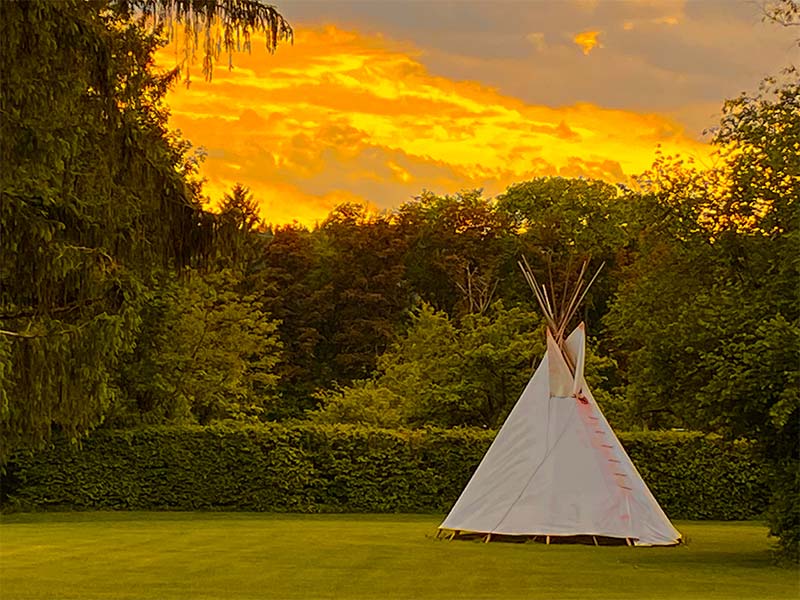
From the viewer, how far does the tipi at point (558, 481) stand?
1878 cm

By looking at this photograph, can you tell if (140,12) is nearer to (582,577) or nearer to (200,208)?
(200,208)

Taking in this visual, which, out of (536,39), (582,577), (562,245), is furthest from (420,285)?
(582,577)

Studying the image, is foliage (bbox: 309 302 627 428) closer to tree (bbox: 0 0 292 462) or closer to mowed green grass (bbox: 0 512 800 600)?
mowed green grass (bbox: 0 512 800 600)

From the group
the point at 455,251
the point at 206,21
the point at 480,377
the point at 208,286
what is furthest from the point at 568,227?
the point at 206,21

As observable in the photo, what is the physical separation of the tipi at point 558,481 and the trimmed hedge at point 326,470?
7.11m

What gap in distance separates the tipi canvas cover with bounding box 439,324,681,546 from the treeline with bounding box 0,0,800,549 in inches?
42.5

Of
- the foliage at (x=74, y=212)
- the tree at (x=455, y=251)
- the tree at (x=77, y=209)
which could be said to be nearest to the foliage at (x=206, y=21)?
the tree at (x=77, y=209)

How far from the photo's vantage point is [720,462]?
27.0 m

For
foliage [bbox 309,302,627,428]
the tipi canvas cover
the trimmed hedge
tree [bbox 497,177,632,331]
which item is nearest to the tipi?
the tipi canvas cover

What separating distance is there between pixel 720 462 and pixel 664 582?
1375 centimetres

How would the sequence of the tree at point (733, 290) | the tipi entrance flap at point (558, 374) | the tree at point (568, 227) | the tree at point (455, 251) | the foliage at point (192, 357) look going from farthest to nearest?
the tree at point (455, 251) < the tree at point (568, 227) < the foliage at point (192, 357) < the tipi entrance flap at point (558, 374) < the tree at point (733, 290)

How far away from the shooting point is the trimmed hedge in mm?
26266

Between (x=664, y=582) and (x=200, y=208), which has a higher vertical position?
(x=200, y=208)

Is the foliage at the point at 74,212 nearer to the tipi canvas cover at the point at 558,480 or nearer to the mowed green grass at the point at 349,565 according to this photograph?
the mowed green grass at the point at 349,565
